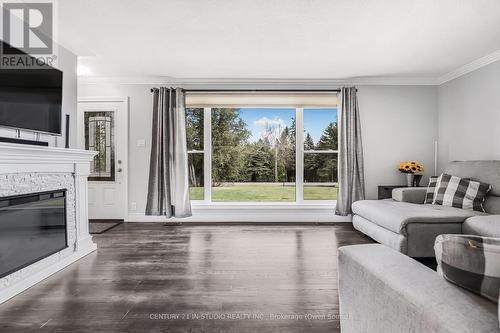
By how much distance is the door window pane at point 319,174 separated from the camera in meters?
4.90

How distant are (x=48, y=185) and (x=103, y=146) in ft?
7.14

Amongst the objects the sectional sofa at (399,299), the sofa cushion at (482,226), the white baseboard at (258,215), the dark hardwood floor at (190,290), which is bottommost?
the dark hardwood floor at (190,290)

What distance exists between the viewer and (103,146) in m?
4.77

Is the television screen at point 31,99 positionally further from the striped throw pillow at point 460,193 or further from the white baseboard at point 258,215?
the striped throw pillow at point 460,193

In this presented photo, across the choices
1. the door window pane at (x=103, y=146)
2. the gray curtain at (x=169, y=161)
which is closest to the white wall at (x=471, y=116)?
the gray curtain at (x=169, y=161)

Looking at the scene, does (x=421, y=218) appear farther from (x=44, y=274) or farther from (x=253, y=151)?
(x=44, y=274)

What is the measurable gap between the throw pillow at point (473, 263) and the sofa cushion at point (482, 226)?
2015 mm

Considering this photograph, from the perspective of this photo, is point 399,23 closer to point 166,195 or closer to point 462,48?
point 462,48

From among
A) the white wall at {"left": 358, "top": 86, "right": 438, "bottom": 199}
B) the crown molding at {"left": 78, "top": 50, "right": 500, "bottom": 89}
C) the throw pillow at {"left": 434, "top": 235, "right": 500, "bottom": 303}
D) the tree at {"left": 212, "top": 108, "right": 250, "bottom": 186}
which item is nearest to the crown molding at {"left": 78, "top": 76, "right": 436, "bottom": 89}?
the crown molding at {"left": 78, "top": 50, "right": 500, "bottom": 89}

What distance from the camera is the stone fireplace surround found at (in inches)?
87.4

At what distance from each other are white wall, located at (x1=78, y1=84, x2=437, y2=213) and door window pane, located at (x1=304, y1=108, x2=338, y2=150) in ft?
1.53

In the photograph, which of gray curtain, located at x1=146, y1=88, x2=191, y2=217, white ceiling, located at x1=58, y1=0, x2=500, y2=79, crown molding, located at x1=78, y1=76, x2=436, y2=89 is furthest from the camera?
crown molding, located at x1=78, y1=76, x2=436, y2=89

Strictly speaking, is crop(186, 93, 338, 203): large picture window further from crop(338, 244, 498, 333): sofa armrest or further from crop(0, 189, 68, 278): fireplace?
crop(338, 244, 498, 333): sofa armrest

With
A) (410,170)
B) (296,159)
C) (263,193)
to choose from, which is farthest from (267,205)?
(410,170)
